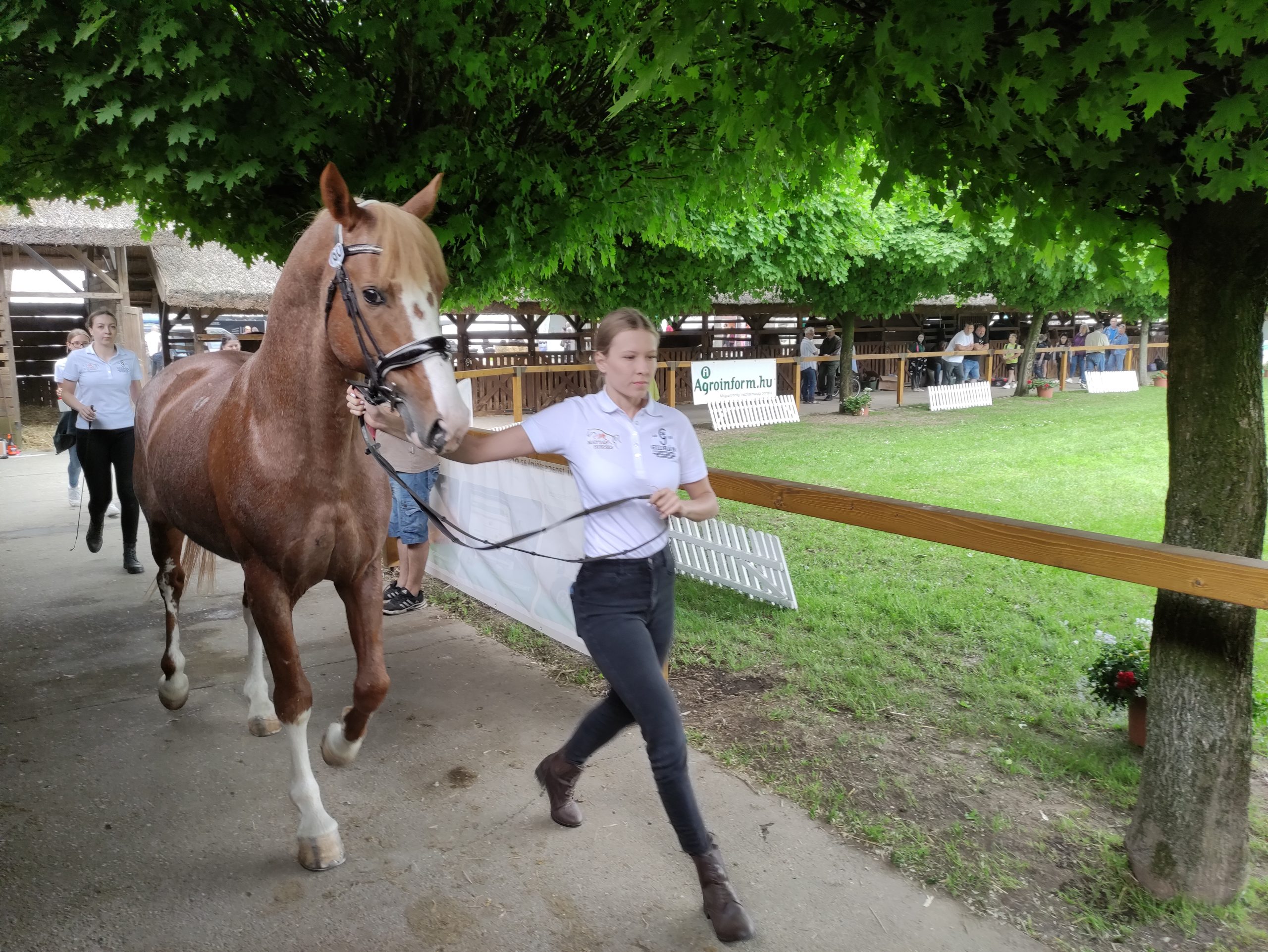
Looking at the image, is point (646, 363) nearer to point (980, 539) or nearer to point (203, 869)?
point (980, 539)

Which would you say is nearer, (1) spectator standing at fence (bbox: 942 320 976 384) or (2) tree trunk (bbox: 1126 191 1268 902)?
(2) tree trunk (bbox: 1126 191 1268 902)

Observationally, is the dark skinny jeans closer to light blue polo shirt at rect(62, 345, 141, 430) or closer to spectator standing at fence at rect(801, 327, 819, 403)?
light blue polo shirt at rect(62, 345, 141, 430)

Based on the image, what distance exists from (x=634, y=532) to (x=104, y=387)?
6122 millimetres

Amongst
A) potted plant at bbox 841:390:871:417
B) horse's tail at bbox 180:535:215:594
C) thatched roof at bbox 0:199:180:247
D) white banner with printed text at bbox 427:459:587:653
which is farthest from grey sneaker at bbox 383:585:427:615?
potted plant at bbox 841:390:871:417

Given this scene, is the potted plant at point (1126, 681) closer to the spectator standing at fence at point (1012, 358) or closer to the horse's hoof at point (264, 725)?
the horse's hoof at point (264, 725)

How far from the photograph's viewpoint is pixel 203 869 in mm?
3051

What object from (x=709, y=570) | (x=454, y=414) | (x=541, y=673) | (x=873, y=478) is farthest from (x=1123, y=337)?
(x=454, y=414)

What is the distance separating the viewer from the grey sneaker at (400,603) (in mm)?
6211

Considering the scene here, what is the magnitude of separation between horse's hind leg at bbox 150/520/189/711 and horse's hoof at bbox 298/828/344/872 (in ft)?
5.88

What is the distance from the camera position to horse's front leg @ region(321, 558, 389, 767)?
3.15 meters

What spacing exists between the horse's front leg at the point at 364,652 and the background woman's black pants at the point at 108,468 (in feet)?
16.1

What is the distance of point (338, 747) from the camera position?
3.31 m

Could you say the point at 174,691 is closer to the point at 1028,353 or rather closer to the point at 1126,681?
the point at 1126,681

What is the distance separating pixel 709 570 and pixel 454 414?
4767 mm
